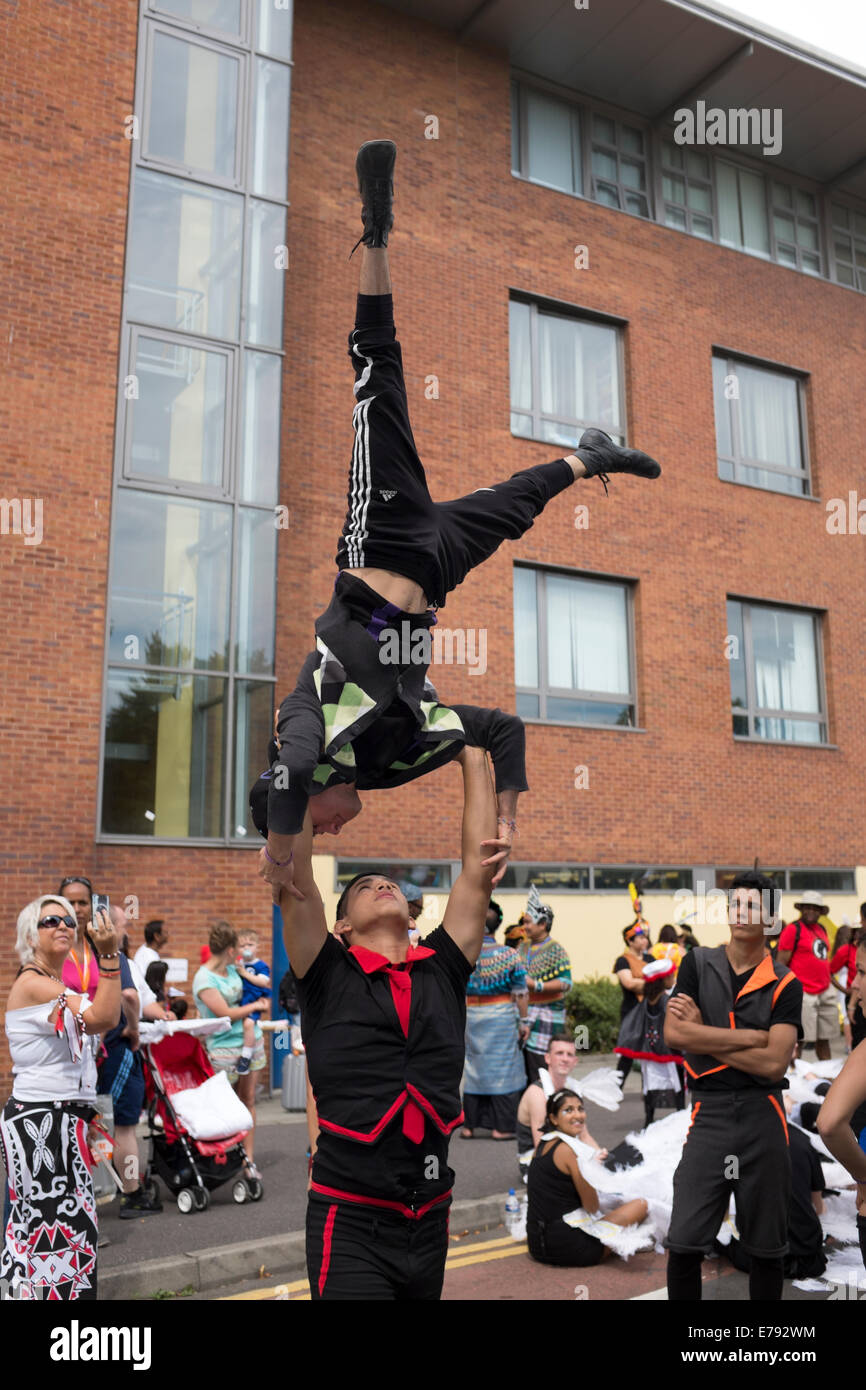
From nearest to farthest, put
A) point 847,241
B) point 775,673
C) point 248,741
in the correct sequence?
1. point 248,741
2. point 775,673
3. point 847,241

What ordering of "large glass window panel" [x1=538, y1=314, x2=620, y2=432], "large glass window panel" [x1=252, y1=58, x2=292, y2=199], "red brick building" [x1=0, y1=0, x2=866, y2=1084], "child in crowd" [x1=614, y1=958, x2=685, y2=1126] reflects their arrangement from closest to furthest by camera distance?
"child in crowd" [x1=614, y1=958, x2=685, y2=1126] < "red brick building" [x1=0, y1=0, x2=866, y2=1084] < "large glass window panel" [x1=252, y1=58, x2=292, y2=199] < "large glass window panel" [x1=538, y1=314, x2=620, y2=432]

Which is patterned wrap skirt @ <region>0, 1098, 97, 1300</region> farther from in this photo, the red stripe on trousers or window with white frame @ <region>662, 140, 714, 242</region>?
window with white frame @ <region>662, 140, 714, 242</region>

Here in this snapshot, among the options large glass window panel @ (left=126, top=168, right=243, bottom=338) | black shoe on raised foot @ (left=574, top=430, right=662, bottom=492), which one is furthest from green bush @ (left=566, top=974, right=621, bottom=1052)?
black shoe on raised foot @ (left=574, top=430, right=662, bottom=492)

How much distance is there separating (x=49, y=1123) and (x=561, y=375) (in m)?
15.5

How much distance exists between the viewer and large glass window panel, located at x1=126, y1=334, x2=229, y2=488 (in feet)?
43.9

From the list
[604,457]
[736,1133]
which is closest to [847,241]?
[604,457]

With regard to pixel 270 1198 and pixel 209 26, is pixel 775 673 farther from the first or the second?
pixel 270 1198

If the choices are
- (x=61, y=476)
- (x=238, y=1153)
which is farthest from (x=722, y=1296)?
(x=61, y=476)

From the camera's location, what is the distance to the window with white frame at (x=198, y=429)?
13.0 meters

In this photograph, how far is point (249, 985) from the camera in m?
9.78

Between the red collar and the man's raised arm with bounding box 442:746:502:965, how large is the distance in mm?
134

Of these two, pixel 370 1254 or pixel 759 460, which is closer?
pixel 370 1254

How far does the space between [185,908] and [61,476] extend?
4829 mm

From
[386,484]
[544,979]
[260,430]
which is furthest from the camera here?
[260,430]
